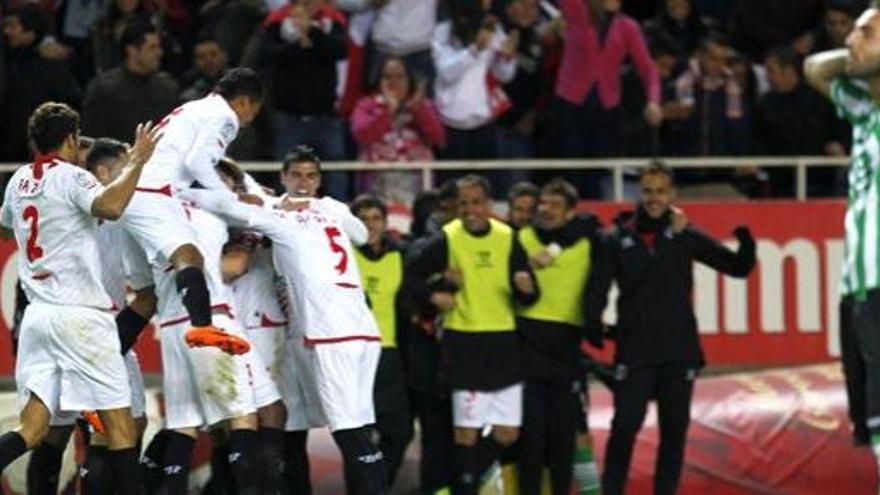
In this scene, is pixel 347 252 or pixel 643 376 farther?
pixel 643 376

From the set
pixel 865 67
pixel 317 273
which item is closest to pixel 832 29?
pixel 317 273

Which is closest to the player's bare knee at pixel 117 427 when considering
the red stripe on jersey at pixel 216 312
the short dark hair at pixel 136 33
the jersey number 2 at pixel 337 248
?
the red stripe on jersey at pixel 216 312

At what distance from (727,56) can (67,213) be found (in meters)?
7.80

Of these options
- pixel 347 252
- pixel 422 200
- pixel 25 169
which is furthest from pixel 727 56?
pixel 25 169

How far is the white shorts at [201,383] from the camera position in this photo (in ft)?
45.4

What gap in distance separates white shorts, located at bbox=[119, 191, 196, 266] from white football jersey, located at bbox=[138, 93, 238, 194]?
7 cm

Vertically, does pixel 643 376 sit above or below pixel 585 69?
below

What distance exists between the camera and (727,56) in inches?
779

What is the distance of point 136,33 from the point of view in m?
17.8

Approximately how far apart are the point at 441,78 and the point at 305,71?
1.09 metres

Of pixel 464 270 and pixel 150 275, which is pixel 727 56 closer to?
pixel 464 270

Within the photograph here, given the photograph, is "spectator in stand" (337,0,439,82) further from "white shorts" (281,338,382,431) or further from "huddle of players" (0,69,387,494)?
"white shorts" (281,338,382,431)

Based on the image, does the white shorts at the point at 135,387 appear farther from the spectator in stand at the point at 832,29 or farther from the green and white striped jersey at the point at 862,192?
the spectator in stand at the point at 832,29

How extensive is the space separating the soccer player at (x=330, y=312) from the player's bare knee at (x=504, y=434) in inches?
71.7
